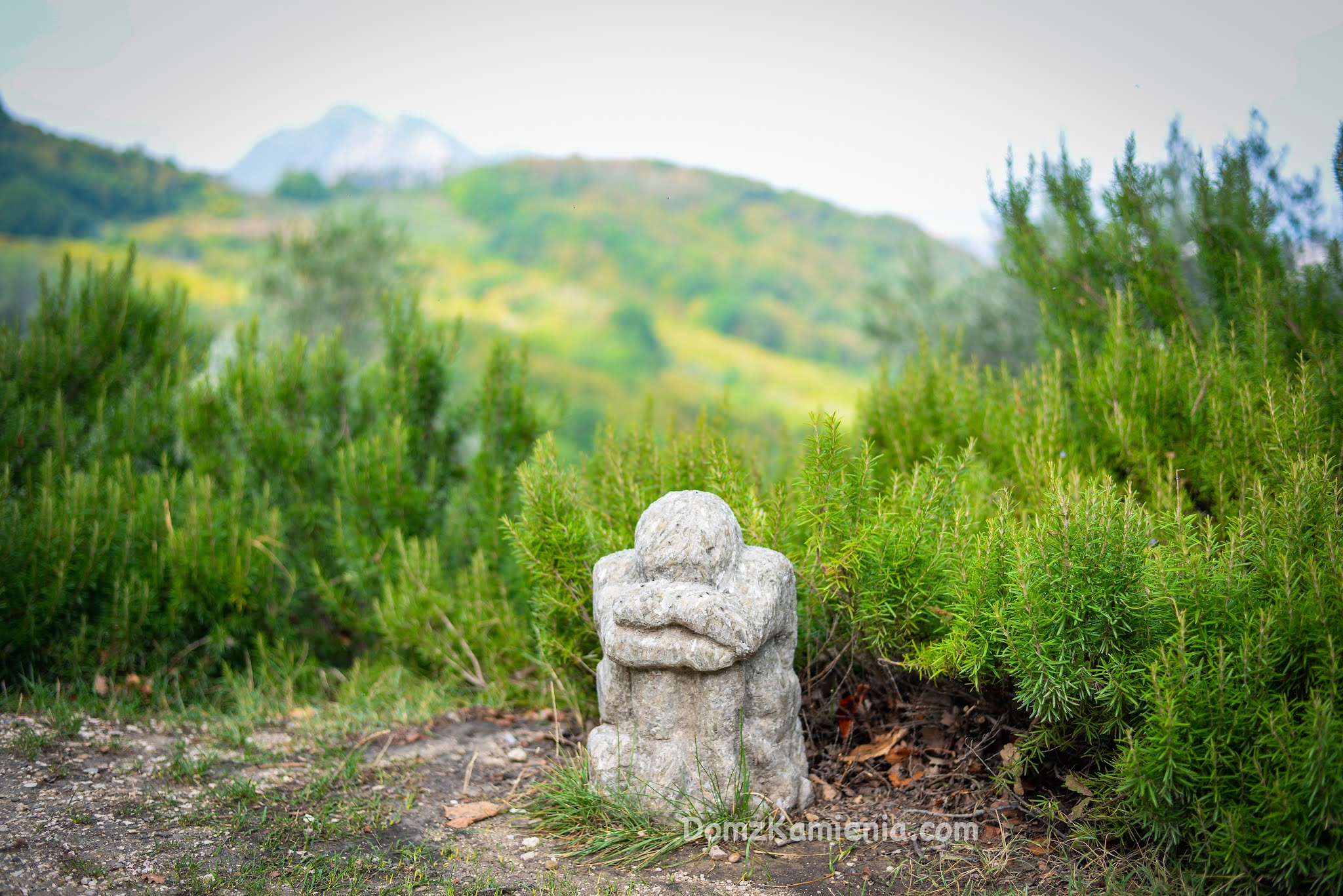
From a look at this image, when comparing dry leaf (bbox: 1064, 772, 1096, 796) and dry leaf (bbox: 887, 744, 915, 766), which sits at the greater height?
dry leaf (bbox: 1064, 772, 1096, 796)

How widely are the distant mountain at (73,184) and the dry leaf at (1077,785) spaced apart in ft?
64.2

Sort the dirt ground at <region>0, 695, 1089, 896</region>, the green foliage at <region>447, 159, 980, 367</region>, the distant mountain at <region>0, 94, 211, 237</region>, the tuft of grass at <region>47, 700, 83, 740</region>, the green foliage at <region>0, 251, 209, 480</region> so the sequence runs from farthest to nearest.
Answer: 1. the green foliage at <region>447, 159, 980, 367</region>
2. the distant mountain at <region>0, 94, 211, 237</region>
3. the green foliage at <region>0, 251, 209, 480</region>
4. the tuft of grass at <region>47, 700, 83, 740</region>
5. the dirt ground at <region>0, 695, 1089, 896</region>

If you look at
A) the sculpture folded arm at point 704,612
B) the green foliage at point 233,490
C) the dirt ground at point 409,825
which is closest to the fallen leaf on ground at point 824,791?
the dirt ground at point 409,825

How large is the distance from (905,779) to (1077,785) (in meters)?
0.74

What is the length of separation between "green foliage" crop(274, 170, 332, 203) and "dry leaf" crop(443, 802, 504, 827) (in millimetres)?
21456

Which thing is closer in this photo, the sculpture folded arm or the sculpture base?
Result: the sculpture folded arm

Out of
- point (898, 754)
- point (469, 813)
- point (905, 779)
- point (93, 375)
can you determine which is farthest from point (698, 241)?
point (469, 813)

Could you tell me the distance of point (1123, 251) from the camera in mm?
Answer: 5750

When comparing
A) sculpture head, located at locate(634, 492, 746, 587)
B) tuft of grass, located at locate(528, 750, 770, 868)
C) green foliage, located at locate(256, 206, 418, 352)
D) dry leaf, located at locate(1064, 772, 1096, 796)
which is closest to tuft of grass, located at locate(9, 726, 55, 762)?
tuft of grass, located at locate(528, 750, 770, 868)

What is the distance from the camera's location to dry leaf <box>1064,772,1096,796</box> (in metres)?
3.38

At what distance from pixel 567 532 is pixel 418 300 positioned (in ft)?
11.0

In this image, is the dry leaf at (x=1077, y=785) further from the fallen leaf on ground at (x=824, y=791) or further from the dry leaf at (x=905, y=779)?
the fallen leaf on ground at (x=824, y=791)

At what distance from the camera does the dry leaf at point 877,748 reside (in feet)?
13.2

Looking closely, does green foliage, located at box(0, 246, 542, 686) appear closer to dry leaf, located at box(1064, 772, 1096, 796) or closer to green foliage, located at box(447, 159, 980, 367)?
dry leaf, located at box(1064, 772, 1096, 796)
